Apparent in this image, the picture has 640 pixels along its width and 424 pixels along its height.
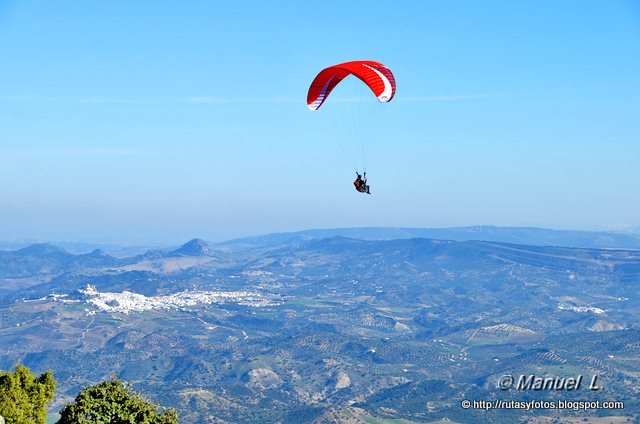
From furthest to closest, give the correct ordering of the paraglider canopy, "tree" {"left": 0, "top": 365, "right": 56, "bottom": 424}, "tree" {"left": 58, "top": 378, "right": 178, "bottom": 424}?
1. the paraglider canopy
2. "tree" {"left": 0, "top": 365, "right": 56, "bottom": 424}
3. "tree" {"left": 58, "top": 378, "right": 178, "bottom": 424}

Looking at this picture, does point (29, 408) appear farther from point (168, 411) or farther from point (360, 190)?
point (360, 190)

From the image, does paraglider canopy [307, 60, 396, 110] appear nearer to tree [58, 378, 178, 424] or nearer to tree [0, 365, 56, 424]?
tree [58, 378, 178, 424]

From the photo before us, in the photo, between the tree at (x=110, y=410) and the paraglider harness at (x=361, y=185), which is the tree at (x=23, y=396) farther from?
the paraglider harness at (x=361, y=185)

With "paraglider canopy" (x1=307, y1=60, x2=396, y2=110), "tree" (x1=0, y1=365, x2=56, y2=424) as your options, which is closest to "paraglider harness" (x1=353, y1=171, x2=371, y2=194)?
"paraglider canopy" (x1=307, y1=60, x2=396, y2=110)

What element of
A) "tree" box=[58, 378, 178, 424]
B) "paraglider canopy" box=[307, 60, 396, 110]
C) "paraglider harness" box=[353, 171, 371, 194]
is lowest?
"tree" box=[58, 378, 178, 424]

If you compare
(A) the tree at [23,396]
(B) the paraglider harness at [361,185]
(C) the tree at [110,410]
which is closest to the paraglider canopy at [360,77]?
(B) the paraglider harness at [361,185]

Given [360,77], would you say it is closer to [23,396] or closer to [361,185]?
[361,185]

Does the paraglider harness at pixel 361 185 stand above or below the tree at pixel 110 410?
above

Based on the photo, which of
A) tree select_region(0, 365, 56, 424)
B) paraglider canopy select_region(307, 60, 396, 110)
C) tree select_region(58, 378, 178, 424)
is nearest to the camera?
tree select_region(58, 378, 178, 424)

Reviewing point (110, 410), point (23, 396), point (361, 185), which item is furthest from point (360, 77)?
point (23, 396)
